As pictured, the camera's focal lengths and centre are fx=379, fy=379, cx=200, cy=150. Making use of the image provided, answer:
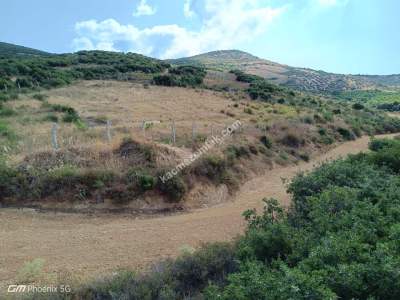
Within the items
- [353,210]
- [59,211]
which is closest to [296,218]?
[353,210]

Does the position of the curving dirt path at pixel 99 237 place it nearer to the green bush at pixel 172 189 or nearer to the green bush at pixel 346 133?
the green bush at pixel 172 189

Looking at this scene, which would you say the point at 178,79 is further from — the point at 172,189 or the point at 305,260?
the point at 305,260

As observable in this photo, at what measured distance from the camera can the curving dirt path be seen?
8688mm

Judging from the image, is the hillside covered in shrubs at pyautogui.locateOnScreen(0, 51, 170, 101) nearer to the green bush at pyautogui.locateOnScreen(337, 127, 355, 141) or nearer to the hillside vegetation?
the hillside vegetation

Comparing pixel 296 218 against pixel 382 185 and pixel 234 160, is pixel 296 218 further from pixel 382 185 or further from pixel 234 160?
pixel 234 160

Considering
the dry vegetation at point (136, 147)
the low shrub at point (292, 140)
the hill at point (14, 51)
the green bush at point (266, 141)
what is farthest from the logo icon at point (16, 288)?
the hill at point (14, 51)

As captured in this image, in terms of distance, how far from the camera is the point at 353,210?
6.93 metres

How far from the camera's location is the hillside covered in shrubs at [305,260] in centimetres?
459

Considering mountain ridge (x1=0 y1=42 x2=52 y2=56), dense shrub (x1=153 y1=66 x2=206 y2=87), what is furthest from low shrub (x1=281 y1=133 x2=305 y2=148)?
mountain ridge (x1=0 y1=42 x2=52 y2=56)

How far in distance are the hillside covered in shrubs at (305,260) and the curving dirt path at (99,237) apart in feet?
6.71

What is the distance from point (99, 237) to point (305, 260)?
654 centimetres

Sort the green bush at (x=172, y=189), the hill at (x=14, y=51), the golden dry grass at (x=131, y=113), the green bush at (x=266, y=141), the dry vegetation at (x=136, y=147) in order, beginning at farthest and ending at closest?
1. the hill at (x=14, y=51)
2. the green bush at (x=266, y=141)
3. the golden dry grass at (x=131, y=113)
4. the green bush at (x=172, y=189)
5. the dry vegetation at (x=136, y=147)

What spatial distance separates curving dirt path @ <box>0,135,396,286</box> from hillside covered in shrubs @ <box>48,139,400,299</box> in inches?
80.5

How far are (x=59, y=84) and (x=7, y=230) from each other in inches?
1185
